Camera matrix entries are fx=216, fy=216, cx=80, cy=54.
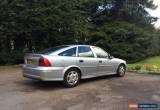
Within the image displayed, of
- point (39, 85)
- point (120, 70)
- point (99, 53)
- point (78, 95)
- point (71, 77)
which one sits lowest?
point (78, 95)

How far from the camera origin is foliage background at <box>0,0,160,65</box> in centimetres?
1376

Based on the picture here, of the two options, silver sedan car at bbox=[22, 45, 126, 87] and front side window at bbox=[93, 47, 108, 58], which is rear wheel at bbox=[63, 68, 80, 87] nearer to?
silver sedan car at bbox=[22, 45, 126, 87]

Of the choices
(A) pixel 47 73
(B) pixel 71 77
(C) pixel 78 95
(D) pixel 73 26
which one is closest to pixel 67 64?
(B) pixel 71 77

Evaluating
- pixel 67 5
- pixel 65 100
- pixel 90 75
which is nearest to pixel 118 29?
pixel 67 5

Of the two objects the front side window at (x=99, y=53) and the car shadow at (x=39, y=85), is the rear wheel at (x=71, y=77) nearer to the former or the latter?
the car shadow at (x=39, y=85)

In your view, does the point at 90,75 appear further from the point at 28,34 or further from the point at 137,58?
the point at 137,58

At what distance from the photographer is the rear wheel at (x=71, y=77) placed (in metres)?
7.26

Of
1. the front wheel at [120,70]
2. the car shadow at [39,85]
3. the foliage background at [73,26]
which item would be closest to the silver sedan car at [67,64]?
the car shadow at [39,85]

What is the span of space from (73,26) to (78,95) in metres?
9.87

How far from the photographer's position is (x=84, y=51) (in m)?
8.16

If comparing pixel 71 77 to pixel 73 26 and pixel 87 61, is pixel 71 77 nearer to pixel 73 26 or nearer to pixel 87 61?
pixel 87 61

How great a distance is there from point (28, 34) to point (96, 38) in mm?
6752

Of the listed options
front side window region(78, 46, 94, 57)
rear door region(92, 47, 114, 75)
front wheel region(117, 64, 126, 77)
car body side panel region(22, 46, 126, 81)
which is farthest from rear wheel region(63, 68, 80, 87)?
front wheel region(117, 64, 126, 77)

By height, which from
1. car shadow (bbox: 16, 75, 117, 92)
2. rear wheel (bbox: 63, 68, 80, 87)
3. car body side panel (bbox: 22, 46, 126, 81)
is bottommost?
car shadow (bbox: 16, 75, 117, 92)
